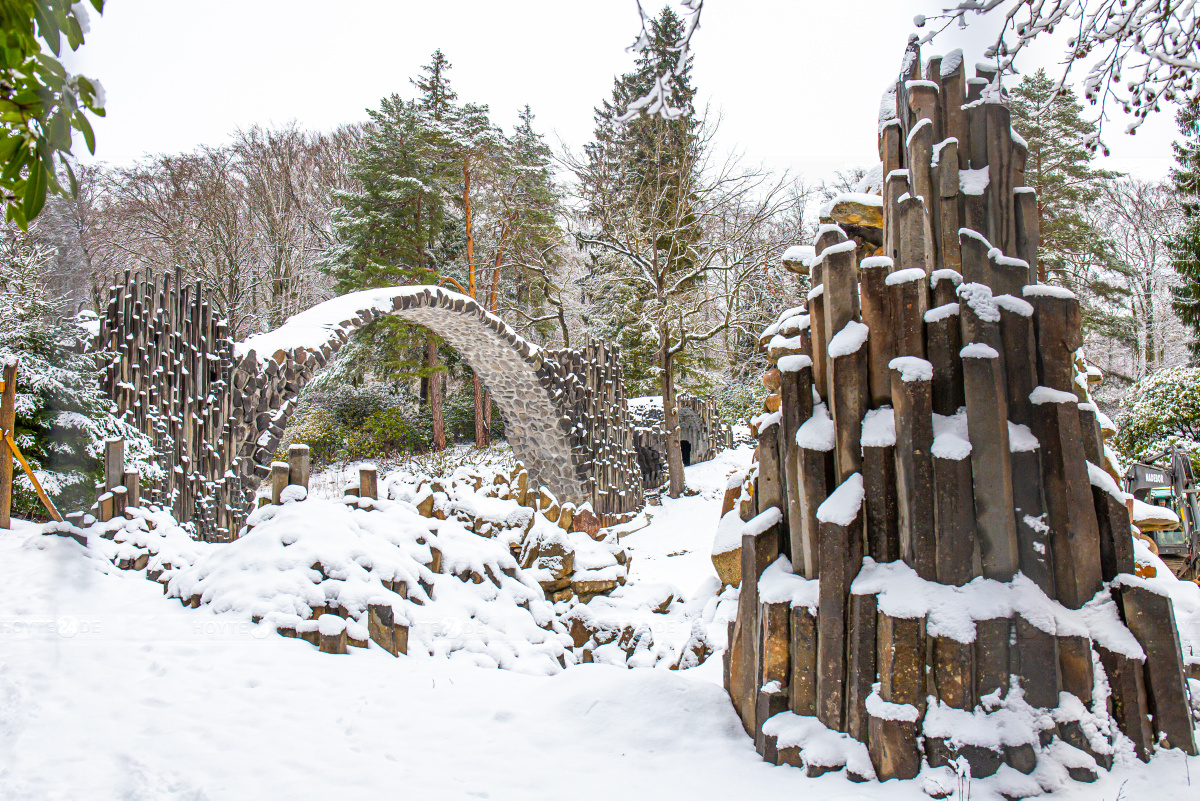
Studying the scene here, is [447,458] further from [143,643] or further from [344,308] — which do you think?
[143,643]

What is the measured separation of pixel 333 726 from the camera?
6.86 ft

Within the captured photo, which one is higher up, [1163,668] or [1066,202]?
[1066,202]

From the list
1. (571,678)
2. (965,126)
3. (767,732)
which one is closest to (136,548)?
(571,678)

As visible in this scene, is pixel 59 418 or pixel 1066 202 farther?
pixel 1066 202

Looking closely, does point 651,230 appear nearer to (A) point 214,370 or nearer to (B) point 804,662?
(A) point 214,370

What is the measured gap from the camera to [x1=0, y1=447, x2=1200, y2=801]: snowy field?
1.65m

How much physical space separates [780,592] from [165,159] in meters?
17.1

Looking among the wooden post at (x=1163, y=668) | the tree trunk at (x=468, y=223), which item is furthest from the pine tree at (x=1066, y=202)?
the wooden post at (x=1163, y=668)

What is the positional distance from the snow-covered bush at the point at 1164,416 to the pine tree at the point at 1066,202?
17.4 ft

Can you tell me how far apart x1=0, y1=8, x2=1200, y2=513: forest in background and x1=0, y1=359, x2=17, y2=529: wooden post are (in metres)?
7.98

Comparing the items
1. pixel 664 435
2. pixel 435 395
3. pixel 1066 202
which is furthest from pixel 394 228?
pixel 1066 202

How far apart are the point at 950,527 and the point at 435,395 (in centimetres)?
1364

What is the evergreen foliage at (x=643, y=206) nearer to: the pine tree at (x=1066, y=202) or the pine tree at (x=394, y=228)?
the pine tree at (x=394, y=228)

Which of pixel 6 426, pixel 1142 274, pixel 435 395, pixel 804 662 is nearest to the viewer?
pixel 804 662
